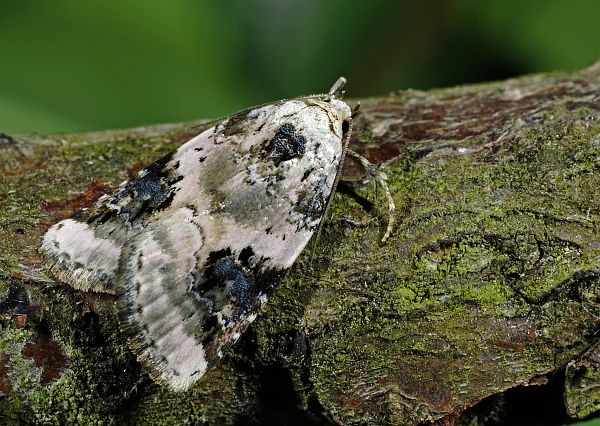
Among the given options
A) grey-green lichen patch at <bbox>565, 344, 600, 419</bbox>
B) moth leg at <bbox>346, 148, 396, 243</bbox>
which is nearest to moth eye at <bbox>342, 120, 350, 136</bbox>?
moth leg at <bbox>346, 148, 396, 243</bbox>

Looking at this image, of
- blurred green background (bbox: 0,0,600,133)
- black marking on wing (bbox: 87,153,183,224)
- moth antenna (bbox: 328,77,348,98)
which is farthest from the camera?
blurred green background (bbox: 0,0,600,133)

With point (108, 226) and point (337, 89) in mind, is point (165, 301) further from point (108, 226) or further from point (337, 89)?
point (337, 89)

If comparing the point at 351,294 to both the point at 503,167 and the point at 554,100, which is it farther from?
the point at 554,100

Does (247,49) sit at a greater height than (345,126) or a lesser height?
greater

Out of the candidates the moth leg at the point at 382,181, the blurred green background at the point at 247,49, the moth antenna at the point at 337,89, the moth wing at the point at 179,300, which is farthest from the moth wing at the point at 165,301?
the blurred green background at the point at 247,49

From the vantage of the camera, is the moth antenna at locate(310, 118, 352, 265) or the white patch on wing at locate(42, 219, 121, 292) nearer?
the white patch on wing at locate(42, 219, 121, 292)

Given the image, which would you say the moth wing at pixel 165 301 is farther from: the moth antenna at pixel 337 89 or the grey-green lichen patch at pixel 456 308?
the moth antenna at pixel 337 89

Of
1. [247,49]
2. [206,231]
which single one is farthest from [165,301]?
[247,49]

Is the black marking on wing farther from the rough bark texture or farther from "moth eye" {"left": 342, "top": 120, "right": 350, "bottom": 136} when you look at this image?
"moth eye" {"left": 342, "top": 120, "right": 350, "bottom": 136}
